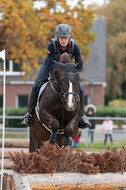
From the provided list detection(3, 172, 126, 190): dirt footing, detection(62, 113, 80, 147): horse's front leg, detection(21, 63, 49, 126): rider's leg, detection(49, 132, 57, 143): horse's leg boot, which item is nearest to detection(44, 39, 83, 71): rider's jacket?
detection(21, 63, 49, 126): rider's leg

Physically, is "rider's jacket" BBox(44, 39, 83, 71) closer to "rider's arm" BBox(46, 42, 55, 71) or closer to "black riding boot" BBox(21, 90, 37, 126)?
"rider's arm" BBox(46, 42, 55, 71)

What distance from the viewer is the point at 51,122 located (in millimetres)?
6039

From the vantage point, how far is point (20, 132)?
44.8 ft

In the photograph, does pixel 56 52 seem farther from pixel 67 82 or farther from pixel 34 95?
pixel 34 95

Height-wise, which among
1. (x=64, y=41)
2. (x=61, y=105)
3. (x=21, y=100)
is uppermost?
(x=64, y=41)

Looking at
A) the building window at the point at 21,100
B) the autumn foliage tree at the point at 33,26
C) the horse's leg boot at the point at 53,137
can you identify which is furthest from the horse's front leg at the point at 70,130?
the building window at the point at 21,100

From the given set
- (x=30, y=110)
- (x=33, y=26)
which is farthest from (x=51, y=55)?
(x=33, y=26)

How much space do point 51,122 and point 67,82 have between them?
0.69 metres

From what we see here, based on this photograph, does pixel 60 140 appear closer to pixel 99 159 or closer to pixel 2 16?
pixel 99 159

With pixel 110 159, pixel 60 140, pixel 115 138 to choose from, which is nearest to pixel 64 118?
pixel 60 140

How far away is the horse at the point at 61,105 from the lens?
5795 millimetres

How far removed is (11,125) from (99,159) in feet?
48.7

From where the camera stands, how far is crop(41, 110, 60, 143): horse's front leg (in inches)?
237

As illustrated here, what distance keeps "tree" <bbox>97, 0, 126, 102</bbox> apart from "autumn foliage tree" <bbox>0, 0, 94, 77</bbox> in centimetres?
2330
